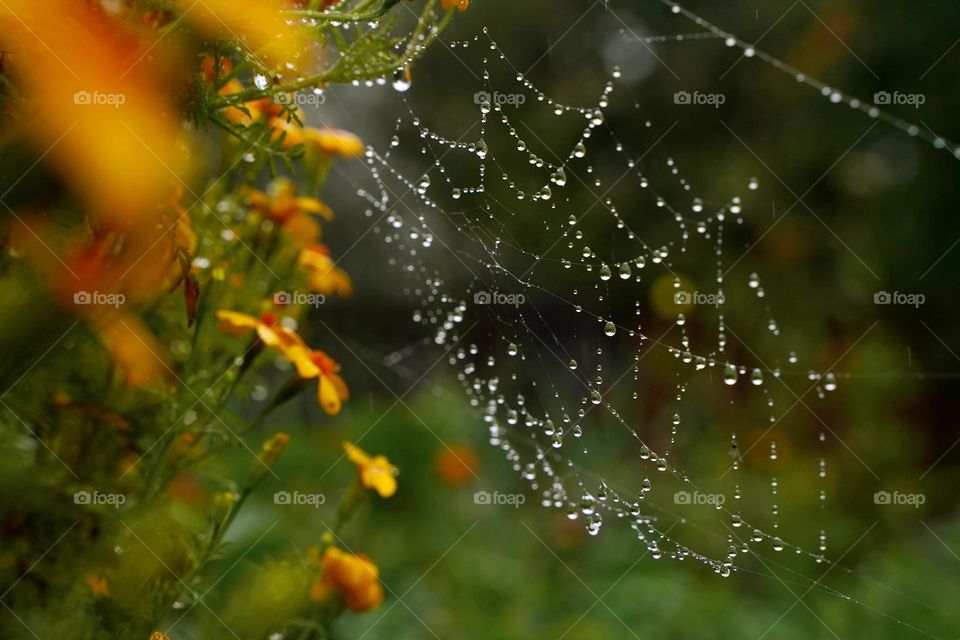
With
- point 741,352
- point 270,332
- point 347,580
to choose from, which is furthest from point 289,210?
point 741,352

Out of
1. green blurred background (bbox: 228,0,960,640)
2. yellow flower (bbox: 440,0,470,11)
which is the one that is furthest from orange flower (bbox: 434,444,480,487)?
yellow flower (bbox: 440,0,470,11)

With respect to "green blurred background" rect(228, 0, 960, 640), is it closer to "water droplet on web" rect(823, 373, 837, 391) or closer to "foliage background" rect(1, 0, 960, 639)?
"foliage background" rect(1, 0, 960, 639)

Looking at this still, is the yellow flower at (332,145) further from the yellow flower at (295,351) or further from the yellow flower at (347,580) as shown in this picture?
the yellow flower at (347,580)

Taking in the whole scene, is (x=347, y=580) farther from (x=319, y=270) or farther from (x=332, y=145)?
(x=332, y=145)

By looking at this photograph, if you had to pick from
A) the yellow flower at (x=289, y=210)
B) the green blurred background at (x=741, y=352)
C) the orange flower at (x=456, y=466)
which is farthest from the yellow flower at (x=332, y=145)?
the orange flower at (x=456, y=466)

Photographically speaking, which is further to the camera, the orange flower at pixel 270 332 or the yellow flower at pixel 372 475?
the yellow flower at pixel 372 475
